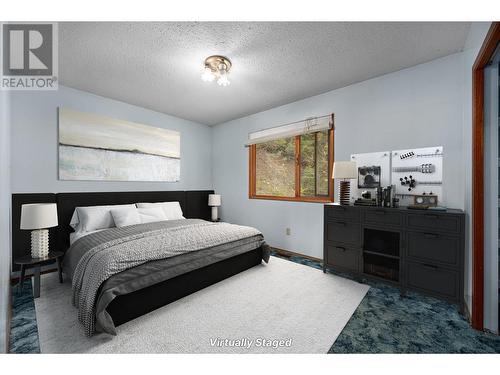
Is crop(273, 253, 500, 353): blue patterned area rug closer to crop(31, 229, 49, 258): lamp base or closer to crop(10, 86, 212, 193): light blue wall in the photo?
crop(31, 229, 49, 258): lamp base

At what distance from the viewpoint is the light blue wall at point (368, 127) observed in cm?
227

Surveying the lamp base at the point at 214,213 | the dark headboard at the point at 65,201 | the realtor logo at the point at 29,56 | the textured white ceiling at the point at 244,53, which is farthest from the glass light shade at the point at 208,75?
the lamp base at the point at 214,213

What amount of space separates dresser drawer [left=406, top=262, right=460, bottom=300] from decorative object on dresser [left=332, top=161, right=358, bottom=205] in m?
0.94

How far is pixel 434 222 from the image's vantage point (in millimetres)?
2062

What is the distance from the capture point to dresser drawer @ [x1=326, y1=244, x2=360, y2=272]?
2.57 metres

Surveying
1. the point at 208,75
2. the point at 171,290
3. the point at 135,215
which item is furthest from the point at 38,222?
the point at 208,75

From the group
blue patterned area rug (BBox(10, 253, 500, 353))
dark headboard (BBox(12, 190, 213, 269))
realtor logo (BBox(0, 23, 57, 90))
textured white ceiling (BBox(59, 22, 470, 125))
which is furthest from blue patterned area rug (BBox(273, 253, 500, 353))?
dark headboard (BBox(12, 190, 213, 269))

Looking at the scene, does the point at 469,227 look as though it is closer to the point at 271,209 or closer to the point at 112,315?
the point at 271,209

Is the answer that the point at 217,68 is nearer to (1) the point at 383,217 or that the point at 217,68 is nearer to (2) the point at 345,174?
(2) the point at 345,174

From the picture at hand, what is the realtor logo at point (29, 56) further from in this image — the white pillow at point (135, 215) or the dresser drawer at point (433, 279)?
the dresser drawer at point (433, 279)

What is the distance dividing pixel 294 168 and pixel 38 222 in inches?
134
